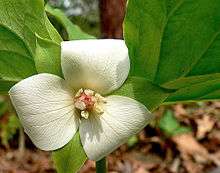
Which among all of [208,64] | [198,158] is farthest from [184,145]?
[208,64]

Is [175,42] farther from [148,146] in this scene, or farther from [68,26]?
[148,146]

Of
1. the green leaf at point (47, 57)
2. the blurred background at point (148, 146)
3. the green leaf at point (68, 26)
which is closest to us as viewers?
the green leaf at point (47, 57)

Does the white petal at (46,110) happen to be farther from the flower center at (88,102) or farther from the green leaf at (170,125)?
the green leaf at (170,125)

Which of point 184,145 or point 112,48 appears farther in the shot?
point 184,145

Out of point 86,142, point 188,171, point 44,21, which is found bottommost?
point 188,171

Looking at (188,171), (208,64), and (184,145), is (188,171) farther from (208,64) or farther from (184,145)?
(208,64)

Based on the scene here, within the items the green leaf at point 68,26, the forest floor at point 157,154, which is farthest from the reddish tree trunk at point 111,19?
the green leaf at point 68,26

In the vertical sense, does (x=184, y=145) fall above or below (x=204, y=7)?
below

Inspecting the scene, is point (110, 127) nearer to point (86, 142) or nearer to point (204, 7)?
point (86, 142)
